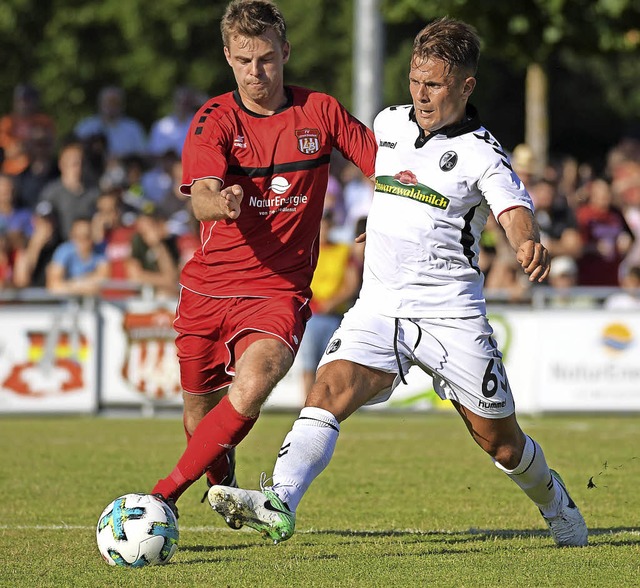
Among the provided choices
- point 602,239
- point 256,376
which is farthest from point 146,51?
point 256,376

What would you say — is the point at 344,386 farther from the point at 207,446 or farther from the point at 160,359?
the point at 160,359

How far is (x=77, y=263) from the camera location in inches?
619

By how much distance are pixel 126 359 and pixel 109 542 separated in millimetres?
8876

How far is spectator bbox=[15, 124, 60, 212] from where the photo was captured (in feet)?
56.9

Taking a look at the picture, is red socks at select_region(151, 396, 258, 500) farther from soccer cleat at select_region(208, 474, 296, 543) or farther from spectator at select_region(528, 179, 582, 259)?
spectator at select_region(528, 179, 582, 259)

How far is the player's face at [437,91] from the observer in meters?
6.64

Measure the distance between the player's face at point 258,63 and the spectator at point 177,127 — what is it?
36.0 ft

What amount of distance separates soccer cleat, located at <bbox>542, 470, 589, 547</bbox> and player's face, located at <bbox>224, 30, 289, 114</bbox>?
7.97 ft

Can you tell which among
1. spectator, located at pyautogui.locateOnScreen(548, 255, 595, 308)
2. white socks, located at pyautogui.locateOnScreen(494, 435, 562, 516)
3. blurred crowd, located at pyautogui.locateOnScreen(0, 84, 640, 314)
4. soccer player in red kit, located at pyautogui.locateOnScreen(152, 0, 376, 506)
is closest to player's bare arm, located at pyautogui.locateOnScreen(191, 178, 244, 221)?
soccer player in red kit, located at pyautogui.locateOnScreen(152, 0, 376, 506)

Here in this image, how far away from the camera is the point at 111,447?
1198 centimetres

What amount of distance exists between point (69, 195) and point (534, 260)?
11.0m

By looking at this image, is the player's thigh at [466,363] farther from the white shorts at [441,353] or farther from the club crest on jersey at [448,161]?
the club crest on jersey at [448,161]

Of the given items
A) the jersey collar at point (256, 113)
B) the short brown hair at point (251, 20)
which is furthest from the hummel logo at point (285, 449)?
the short brown hair at point (251, 20)

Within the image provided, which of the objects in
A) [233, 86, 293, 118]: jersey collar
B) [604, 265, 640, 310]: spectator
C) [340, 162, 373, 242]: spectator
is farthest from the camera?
[340, 162, 373, 242]: spectator
